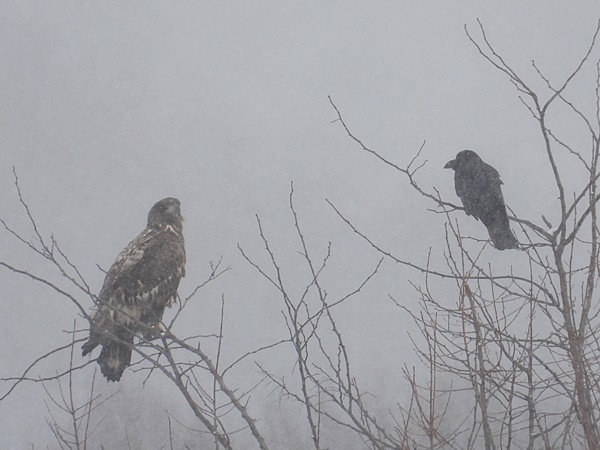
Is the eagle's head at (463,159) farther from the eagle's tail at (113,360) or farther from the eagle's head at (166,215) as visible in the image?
the eagle's tail at (113,360)

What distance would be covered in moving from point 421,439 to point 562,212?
23676 mm

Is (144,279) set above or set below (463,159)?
below

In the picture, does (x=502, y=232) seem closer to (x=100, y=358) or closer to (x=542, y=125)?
(x=542, y=125)

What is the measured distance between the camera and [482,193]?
641 cm

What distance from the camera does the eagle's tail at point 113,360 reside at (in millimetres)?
4797

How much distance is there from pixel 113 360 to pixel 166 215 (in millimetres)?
1853

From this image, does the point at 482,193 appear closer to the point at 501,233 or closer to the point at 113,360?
the point at 501,233

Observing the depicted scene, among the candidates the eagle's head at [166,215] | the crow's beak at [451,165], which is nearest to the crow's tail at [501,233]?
the crow's beak at [451,165]

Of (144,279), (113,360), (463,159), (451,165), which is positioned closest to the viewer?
(113,360)

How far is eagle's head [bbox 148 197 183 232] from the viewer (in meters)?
6.28

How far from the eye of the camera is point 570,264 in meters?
2.78

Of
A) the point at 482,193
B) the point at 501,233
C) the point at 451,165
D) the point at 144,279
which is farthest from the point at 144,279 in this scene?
the point at 451,165

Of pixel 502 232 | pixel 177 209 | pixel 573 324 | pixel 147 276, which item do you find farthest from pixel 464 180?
pixel 573 324

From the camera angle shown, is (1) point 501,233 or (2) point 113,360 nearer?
(2) point 113,360
